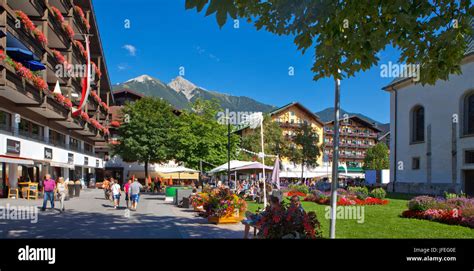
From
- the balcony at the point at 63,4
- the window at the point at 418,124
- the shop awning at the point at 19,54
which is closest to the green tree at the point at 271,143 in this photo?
the window at the point at 418,124

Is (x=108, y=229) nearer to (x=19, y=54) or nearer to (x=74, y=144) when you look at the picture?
(x=19, y=54)

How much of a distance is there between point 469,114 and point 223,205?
33971 mm

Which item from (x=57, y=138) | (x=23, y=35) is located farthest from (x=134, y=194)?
(x=57, y=138)

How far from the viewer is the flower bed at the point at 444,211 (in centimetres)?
1406

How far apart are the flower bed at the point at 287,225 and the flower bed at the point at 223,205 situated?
642cm

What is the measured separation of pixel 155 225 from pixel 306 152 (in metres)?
49.9

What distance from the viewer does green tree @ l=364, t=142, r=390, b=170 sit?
3588 inches

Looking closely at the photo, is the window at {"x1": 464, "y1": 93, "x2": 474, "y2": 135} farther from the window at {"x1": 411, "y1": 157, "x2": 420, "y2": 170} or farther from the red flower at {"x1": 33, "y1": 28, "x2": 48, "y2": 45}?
the red flower at {"x1": 33, "y1": 28, "x2": 48, "y2": 45}

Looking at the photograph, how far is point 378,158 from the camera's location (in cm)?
9200

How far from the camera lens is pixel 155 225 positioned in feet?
44.7

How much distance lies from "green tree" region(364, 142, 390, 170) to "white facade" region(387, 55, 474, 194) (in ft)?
141

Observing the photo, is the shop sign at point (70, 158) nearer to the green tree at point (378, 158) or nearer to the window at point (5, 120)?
the window at point (5, 120)
